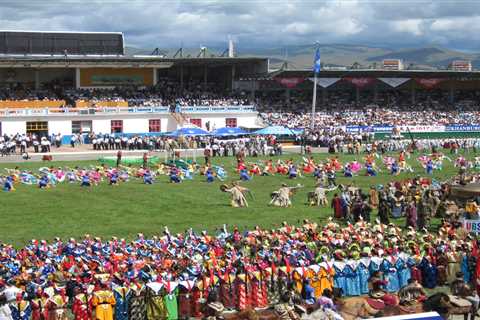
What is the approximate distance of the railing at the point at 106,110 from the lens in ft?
189

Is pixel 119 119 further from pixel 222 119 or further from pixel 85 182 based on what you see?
pixel 85 182

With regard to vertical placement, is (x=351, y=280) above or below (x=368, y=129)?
below

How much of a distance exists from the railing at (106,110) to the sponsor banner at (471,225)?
40.0 m

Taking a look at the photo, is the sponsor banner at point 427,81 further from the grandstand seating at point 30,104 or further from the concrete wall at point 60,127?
the concrete wall at point 60,127

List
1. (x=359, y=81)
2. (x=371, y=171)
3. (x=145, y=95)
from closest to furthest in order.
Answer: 1. (x=371, y=171)
2. (x=145, y=95)
3. (x=359, y=81)

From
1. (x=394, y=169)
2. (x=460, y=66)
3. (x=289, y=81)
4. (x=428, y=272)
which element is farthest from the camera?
(x=460, y=66)

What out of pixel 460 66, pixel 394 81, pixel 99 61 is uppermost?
pixel 460 66

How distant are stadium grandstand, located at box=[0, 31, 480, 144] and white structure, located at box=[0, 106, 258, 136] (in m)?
0.07

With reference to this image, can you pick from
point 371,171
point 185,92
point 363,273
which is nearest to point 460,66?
point 185,92

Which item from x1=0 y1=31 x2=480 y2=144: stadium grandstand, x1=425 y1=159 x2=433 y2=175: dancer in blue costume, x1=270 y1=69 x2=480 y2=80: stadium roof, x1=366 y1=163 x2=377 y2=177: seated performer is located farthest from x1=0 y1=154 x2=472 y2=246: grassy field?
x1=270 y1=69 x2=480 y2=80: stadium roof

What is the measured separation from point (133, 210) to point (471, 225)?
1164 cm

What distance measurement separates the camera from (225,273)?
16734mm

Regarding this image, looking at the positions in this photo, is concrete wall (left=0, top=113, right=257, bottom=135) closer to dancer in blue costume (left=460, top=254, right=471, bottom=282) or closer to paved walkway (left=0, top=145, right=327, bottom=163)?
paved walkway (left=0, top=145, right=327, bottom=163)

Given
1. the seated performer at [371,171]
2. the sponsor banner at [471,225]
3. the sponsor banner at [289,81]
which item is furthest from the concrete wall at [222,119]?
the sponsor banner at [471,225]
